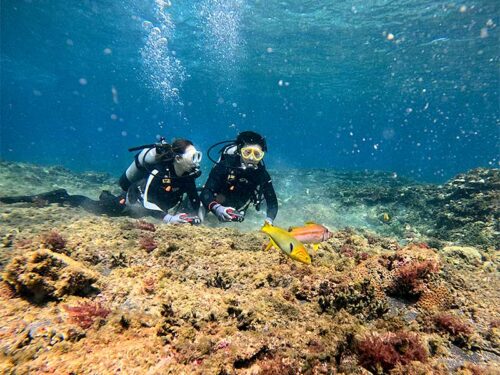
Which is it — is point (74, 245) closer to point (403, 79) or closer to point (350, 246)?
point (350, 246)

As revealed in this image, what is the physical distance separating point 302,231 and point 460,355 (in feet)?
6.34

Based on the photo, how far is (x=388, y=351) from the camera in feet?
7.88

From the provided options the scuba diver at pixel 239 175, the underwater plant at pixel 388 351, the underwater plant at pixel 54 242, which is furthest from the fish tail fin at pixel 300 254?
the scuba diver at pixel 239 175

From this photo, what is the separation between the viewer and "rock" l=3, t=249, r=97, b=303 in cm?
302

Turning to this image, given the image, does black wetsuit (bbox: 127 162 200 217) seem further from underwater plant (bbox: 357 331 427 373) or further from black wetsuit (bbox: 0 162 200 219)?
underwater plant (bbox: 357 331 427 373)

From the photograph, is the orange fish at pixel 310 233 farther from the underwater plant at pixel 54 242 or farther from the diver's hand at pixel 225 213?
the diver's hand at pixel 225 213

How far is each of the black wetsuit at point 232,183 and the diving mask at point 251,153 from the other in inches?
14.1

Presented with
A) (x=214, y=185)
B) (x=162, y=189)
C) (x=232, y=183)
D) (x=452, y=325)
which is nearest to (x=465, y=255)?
(x=452, y=325)

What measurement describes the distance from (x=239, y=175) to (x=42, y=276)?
19.4 feet

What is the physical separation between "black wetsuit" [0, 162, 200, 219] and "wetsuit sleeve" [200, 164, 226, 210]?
34cm

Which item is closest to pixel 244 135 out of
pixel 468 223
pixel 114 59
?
pixel 468 223

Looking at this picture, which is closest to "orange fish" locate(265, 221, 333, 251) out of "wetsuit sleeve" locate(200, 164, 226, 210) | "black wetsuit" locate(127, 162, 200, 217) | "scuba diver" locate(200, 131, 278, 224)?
"scuba diver" locate(200, 131, 278, 224)

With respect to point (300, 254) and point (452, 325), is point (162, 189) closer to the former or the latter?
point (300, 254)

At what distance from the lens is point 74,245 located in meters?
4.41
